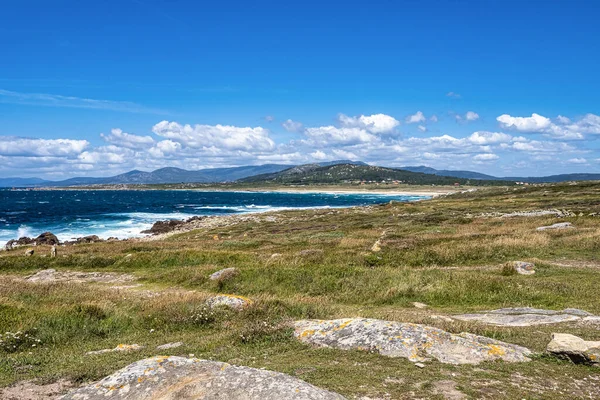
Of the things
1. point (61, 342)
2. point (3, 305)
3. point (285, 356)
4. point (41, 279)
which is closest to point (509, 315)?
A: point (285, 356)

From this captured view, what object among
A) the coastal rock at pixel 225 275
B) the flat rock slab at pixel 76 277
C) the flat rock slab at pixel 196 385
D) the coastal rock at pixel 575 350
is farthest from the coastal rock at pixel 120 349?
the flat rock slab at pixel 76 277

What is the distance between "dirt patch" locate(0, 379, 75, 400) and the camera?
7789 millimetres

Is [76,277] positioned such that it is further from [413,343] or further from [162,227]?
[162,227]

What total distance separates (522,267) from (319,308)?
43.8 feet

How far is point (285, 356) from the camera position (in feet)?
31.1

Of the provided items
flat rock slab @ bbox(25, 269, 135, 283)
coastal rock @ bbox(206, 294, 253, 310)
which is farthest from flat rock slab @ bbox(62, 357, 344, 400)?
flat rock slab @ bbox(25, 269, 135, 283)

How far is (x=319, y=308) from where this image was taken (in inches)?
586

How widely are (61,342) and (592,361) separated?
14386 millimetres

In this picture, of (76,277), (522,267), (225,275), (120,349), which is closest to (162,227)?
(76,277)

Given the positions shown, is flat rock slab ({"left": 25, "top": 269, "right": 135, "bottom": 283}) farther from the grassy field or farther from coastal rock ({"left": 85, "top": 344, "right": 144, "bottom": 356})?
coastal rock ({"left": 85, "top": 344, "right": 144, "bottom": 356})

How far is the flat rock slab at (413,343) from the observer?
28.9 ft

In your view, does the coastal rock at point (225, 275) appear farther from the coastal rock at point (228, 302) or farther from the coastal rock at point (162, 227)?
the coastal rock at point (162, 227)

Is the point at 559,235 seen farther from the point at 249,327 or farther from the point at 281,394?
the point at 281,394

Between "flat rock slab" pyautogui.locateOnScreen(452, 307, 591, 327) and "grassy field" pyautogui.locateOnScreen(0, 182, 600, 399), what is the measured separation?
3.09ft
